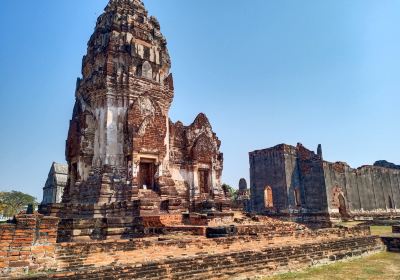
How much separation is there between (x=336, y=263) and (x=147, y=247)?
569 centimetres

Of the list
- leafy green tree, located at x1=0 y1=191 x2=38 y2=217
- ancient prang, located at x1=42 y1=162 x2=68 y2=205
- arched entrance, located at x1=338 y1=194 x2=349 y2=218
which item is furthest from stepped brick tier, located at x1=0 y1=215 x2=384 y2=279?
leafy green tree, located at x1=0 y1=191 x2=38 y2=217

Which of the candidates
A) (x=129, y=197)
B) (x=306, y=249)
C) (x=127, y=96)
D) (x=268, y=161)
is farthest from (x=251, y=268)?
(x=268, y=161)

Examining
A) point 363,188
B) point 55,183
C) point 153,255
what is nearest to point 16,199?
point 55,183

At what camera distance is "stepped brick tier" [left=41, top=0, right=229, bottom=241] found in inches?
512

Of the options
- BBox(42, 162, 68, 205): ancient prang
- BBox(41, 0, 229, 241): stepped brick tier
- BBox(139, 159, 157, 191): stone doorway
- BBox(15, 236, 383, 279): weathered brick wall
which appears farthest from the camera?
BBox(42, 162, 68, 205): ancient prang

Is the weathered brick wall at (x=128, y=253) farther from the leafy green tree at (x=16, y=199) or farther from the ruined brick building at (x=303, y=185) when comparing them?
the leafy green tree at (x=16, y=199)

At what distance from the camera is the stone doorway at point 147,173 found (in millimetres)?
14328

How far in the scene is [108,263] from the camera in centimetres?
608

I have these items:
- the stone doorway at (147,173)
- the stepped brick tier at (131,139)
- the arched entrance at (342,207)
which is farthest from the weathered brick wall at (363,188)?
the stone doorway at (147,173)

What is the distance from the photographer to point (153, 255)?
6773 mm

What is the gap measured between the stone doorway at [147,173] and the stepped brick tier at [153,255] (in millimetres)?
4874

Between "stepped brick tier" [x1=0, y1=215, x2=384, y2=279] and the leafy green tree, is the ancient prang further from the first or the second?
"stepped brick tier" [x1=0, y1=215, x2=384, y2=279]

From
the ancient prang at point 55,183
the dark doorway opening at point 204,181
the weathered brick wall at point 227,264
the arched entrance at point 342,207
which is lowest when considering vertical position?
the weathered brick wall at point 227,264

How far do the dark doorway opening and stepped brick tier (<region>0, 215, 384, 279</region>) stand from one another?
22.7 feet
